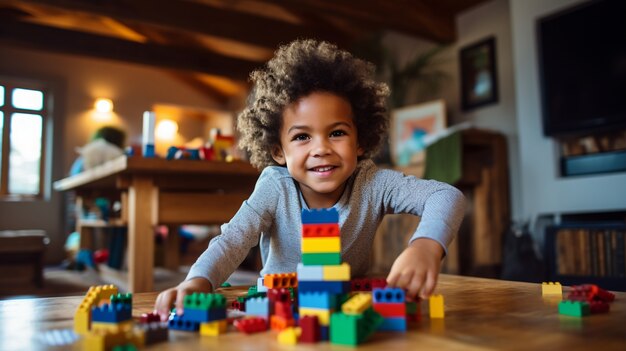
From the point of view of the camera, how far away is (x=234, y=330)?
550 millimetres

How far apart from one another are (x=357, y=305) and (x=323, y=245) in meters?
0.08

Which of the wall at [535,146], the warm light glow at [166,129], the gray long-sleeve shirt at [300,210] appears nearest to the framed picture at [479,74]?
the wall at [535,146]

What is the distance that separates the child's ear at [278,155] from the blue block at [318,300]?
1.85 ft

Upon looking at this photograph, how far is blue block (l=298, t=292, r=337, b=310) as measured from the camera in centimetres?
51

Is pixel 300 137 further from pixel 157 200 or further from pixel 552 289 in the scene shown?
pixel 157 200

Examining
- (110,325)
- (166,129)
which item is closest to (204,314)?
(110,325)

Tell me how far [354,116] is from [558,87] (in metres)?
1.96

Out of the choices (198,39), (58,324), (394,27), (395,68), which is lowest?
(58,324)

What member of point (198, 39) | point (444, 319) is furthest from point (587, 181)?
point (198, 39)

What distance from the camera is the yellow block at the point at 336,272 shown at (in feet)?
1.70

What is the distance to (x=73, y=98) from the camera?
556 cm

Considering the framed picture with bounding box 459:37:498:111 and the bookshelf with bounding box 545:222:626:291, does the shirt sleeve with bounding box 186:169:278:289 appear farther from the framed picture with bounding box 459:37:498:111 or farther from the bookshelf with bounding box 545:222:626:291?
the framed picture with bounding box 459:37:498:111

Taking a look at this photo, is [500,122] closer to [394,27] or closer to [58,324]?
[394,27]

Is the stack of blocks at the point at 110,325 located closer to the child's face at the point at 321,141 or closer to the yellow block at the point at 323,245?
the yellow block at the point at 323,245
